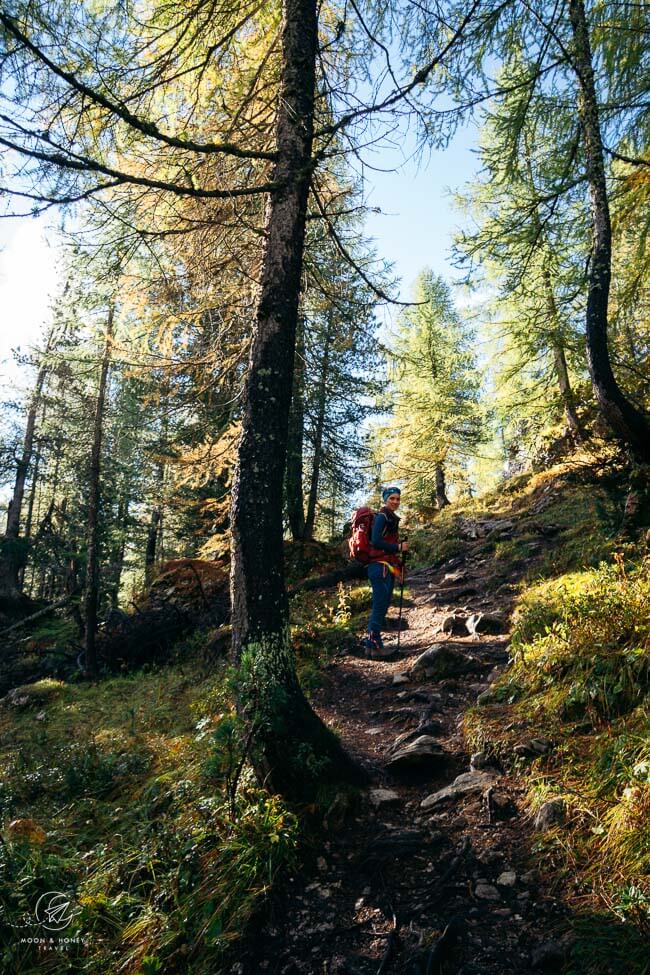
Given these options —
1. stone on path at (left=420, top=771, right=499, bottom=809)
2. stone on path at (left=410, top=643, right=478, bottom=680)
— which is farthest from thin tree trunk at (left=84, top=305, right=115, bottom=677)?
stone on path at (left=420, top=771, right=499, bottom=809)

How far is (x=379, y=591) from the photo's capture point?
26.2ft

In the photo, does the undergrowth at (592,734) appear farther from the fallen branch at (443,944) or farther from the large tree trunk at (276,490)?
the large tree trunk at (276,490)

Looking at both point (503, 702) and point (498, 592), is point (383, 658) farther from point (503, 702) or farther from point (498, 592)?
point (503, 702)

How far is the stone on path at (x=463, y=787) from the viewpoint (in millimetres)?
3766

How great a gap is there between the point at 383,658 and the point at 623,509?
13.1ft

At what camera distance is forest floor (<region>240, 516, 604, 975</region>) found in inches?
98.8

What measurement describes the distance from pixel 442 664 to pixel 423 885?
11.2 ft

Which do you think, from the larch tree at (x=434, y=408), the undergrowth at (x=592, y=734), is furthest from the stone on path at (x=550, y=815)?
the larch tree at (x=434, y=408)

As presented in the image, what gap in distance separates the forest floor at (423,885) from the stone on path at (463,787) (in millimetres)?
10

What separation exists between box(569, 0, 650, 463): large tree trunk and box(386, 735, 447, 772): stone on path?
4.74m

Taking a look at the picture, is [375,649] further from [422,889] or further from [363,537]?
[422,889]

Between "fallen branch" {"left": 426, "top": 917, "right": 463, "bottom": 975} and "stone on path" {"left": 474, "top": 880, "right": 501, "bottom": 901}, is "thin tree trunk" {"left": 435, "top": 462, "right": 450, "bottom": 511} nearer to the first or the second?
"stone on path" {"left": 474, "top": 880, "right": 501, "bottom": 901}

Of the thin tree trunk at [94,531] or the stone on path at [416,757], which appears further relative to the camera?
the thin tree trunk at [94,531]

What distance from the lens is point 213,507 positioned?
22.4 feet
